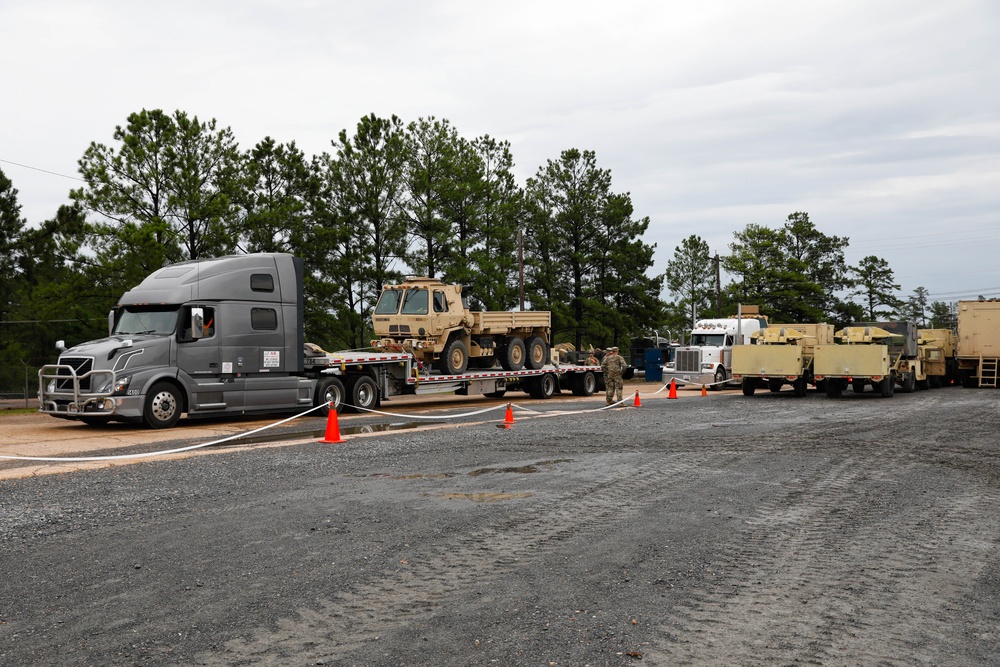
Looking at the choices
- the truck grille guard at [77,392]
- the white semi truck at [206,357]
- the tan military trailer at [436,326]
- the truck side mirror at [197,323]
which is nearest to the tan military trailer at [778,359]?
the tan military trailer at [436,326]

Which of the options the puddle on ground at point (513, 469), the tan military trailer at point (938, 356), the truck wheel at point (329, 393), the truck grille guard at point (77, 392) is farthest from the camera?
the tan military trailer at point (938, 356)

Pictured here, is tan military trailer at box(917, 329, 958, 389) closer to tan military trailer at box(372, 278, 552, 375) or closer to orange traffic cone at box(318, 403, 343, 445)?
tan military trailer at box(372, 278, 552, 375)

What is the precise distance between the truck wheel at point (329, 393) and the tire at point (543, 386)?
7734 millimetres

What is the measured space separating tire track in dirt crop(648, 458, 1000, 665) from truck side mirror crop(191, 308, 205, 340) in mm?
12594

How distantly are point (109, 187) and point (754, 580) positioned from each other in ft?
87.0

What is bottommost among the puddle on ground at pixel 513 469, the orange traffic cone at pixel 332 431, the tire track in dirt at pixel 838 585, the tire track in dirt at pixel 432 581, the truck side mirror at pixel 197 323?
the tire track in dirt at pixel 838 585

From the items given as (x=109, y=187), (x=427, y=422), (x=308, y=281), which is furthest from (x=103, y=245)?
(x=427, y=422)

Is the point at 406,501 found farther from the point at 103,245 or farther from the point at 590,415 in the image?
the point at 103,245

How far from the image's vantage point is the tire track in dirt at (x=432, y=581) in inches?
189

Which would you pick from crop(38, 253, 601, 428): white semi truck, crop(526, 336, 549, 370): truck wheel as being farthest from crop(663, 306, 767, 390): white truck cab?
crop(38, 253, 601, 428): white semi truck

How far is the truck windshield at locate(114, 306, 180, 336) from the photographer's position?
1788 centimetres

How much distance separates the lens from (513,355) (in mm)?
26000

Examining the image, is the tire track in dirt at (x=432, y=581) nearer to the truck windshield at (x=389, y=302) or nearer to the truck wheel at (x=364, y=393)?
the truck wheel at (x=364, y=393)

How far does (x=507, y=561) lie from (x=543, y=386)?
20607 mm
